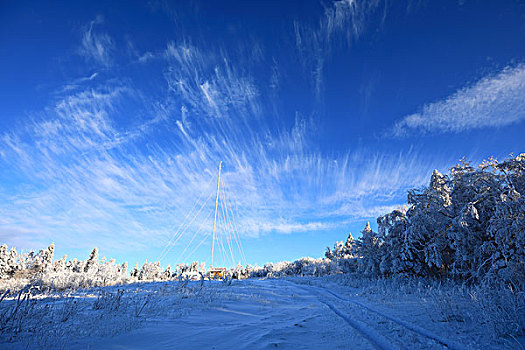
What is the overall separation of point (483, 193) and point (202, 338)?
527 inches

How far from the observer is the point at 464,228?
39.6 ft

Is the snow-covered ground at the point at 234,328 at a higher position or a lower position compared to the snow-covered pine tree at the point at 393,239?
lower

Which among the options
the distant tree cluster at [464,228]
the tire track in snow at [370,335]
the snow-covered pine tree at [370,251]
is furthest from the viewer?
the snow-covered pine tree at [370,251]

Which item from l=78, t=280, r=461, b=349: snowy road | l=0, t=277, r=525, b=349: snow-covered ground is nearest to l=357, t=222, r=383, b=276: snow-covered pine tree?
l=0, t=277, r=525, b=349: snow-covered ground

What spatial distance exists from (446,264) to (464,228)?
177 inches

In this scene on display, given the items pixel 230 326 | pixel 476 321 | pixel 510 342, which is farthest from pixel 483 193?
pixel 230 326

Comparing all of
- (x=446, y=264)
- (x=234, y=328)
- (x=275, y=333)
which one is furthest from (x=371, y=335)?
(x=446, y=264)

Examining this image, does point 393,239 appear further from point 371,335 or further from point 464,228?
point 371,335

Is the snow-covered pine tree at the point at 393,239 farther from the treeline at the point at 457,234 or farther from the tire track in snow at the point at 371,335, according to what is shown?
the tire track in snow at the point at 371,335

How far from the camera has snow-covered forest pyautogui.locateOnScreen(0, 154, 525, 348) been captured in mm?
5684

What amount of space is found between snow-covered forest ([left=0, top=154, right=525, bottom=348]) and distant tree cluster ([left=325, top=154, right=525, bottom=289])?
37 mm

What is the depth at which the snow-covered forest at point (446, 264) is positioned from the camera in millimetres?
5684

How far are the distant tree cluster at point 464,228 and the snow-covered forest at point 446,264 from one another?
0.12 ft

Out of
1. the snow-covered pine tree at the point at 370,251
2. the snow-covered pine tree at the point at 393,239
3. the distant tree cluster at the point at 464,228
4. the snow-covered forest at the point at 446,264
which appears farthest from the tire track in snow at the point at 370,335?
the snow-covered pine tree at the point at 370,251
